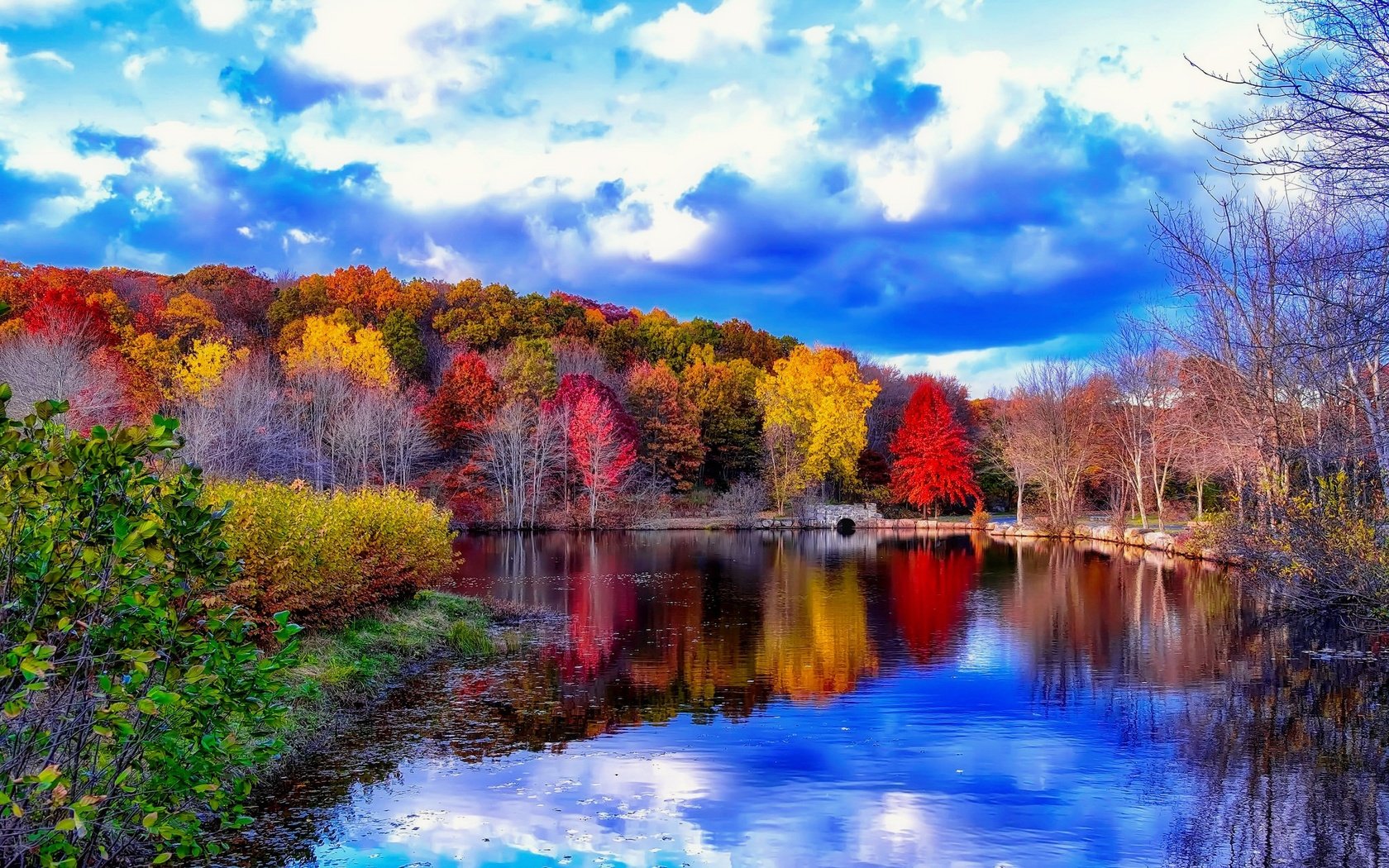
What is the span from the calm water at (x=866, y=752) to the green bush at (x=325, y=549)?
1.89 meters

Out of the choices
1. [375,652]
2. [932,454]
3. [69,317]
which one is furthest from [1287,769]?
[69,317]

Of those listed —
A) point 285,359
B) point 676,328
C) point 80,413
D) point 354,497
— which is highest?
point 676,328

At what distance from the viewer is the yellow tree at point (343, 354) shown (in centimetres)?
5428

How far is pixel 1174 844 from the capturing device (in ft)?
25.3

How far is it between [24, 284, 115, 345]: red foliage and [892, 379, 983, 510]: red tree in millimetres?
43715

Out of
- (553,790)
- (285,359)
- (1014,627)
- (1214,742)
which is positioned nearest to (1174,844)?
(1214,742)

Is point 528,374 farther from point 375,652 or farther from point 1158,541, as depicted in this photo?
point 375,652

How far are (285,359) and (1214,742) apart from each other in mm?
56242

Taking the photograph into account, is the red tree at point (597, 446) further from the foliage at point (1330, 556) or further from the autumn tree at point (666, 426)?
the foliage at point (1330, 556)

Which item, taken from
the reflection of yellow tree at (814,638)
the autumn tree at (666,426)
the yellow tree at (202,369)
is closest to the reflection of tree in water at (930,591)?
the reflection of yellow tree at (814,638)

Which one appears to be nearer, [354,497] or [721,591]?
[354,497]

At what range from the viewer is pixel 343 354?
5553cm

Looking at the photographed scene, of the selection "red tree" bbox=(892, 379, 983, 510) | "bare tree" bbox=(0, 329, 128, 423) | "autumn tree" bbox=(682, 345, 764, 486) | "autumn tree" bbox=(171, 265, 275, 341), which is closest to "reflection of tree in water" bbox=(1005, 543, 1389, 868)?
"bare tree" bbox=(0, 329, 128, 423)

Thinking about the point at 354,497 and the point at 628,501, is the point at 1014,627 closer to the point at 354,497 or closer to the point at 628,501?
the point at 354,497
